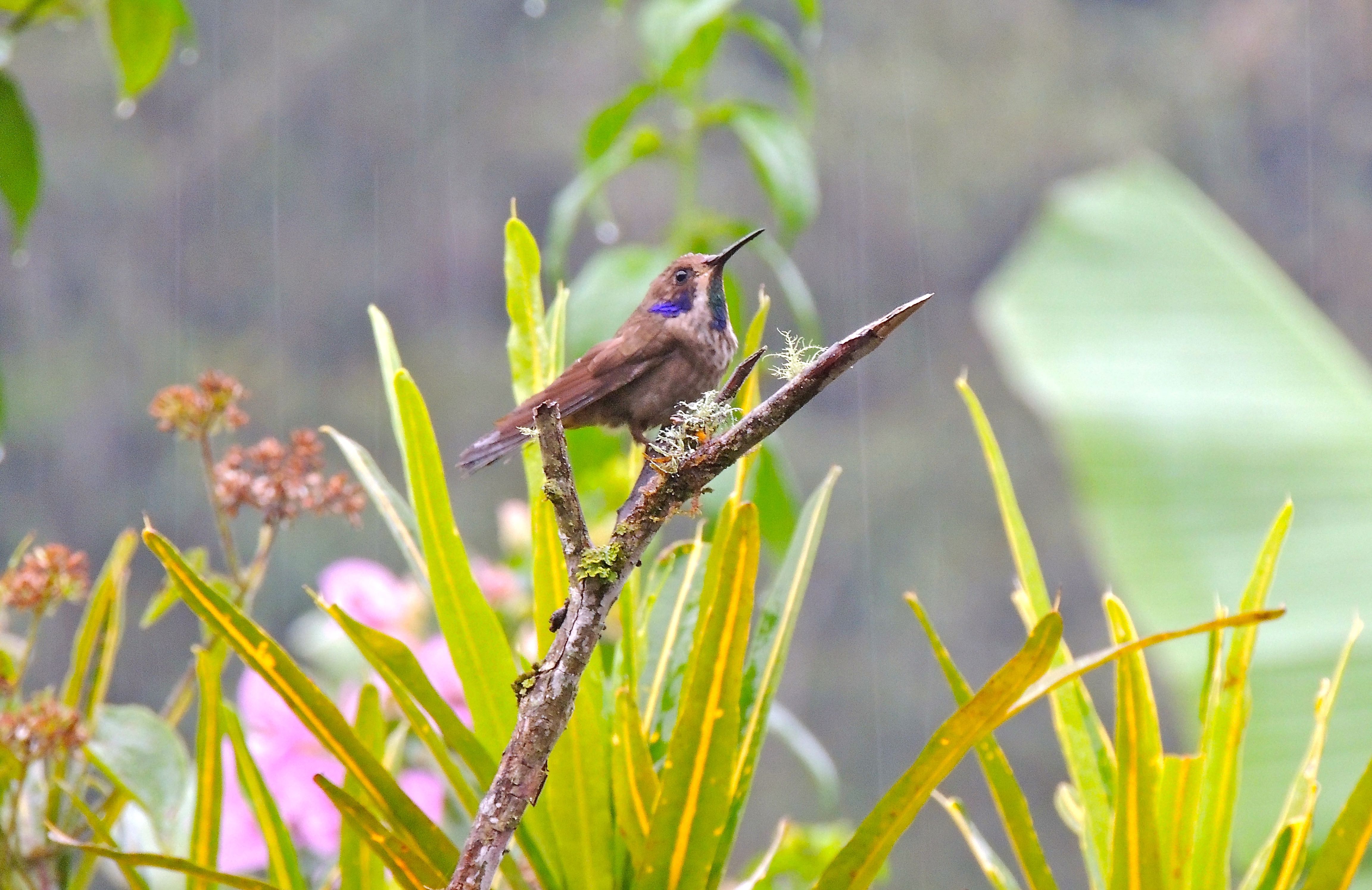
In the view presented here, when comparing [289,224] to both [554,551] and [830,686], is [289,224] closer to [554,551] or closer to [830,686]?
[830,686]

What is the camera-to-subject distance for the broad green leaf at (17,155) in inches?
46.4

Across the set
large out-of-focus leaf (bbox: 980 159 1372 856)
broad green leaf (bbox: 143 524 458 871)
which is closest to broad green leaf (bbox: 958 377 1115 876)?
broad green leaf (bbox: 143 524 458 871)

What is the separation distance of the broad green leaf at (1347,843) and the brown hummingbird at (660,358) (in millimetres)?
502

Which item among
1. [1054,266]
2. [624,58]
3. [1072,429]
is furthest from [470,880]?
[624,58]

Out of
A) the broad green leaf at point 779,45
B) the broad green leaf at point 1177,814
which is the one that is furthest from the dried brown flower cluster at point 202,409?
the broad green leaf at point 779,45

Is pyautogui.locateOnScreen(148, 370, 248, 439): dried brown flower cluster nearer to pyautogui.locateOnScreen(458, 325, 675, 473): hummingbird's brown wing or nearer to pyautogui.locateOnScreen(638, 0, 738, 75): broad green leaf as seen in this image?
pyautogui.locateOnScreen(458, 325, 675, 473): hummingbird's brown wing

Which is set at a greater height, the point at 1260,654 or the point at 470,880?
the point at 470,880

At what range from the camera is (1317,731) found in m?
0.88

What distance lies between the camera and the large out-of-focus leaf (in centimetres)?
238

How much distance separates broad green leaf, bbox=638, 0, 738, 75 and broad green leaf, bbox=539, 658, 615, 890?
83cm

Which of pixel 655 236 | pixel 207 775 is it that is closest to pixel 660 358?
pixel 207 775

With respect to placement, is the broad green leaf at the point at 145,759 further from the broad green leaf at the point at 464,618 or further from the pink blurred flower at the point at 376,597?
the pink blurred flower at the point at 376,597

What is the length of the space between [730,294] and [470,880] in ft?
2.77

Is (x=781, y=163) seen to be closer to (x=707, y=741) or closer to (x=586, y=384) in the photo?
(x=586, y=384)
